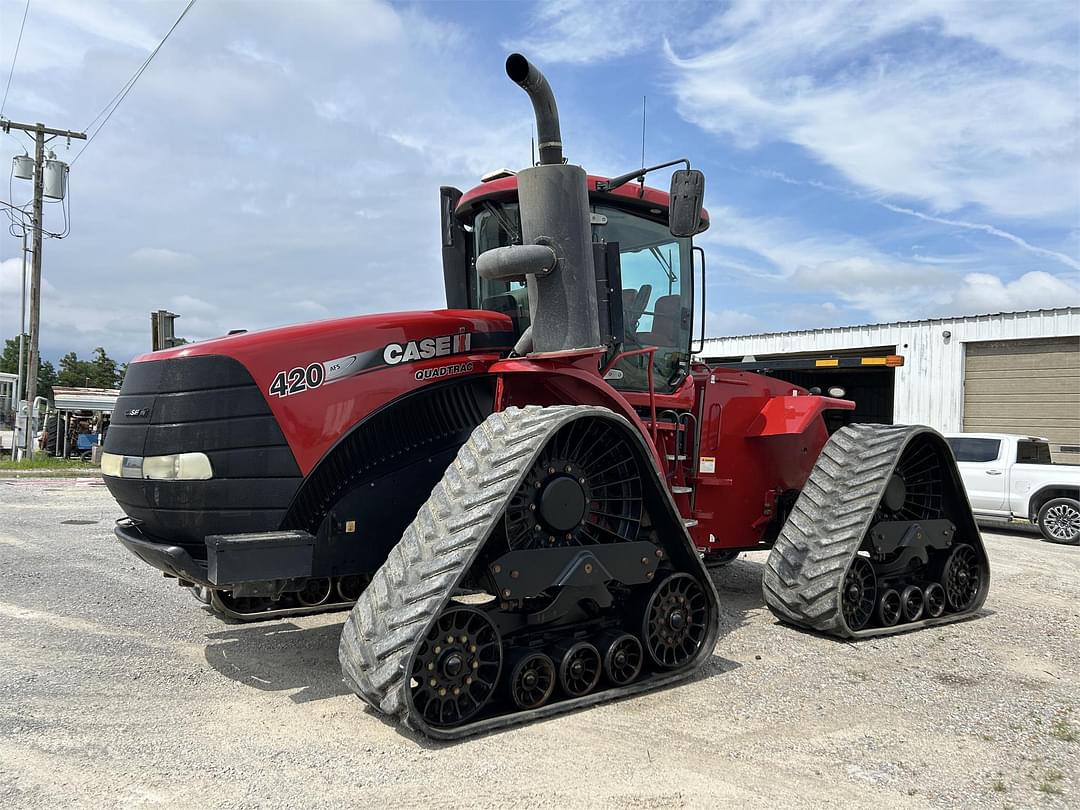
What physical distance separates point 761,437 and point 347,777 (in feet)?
13.8

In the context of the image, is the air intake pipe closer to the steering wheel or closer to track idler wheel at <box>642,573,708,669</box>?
the steering wheel

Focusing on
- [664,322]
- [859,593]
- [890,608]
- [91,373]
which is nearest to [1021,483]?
[890,608]

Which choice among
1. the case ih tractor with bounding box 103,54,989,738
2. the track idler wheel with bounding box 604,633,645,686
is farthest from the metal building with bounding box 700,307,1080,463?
the track idler wheel with bounding box 604,633,645,686

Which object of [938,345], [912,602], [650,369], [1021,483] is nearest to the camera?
[650,369]

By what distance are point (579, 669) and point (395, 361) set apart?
183cm

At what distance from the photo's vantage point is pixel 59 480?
61.7ft

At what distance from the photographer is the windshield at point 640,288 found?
5.29 m

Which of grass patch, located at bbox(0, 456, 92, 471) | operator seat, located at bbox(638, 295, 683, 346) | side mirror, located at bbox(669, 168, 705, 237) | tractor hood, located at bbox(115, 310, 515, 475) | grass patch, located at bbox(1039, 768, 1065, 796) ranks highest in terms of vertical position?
side mirror, located at bbox(669, 168, 705, 237)

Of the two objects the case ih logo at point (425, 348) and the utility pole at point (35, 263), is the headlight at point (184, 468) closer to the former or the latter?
the case ih logo at point (425, 348)

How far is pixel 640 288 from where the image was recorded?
5.74 meters

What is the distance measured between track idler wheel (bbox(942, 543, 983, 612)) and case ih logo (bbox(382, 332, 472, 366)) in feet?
13.8

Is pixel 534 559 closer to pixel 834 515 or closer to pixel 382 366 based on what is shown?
pixel 382 366

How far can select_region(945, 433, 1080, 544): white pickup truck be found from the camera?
13.0m

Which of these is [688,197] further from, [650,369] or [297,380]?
[297,380]
